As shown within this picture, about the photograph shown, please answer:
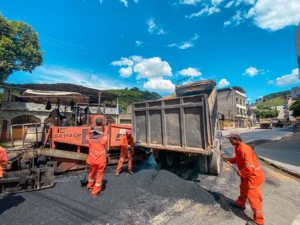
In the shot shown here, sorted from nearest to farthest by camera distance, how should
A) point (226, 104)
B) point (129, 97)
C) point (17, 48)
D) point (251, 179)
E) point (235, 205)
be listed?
point (251, 179) < point (235, 205) < point (17, 48) < point (226, 104) < point (129, 97)

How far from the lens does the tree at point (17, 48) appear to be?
50.3ft

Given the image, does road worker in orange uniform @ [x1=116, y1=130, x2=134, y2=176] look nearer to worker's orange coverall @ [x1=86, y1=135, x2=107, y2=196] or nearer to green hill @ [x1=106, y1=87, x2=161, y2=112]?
worker's orange coverall @ [x1=86, y1=135, x2=107, y2=196]

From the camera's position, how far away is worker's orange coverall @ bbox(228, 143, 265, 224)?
8.47 feet

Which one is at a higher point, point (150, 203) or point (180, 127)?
point (180, 127)

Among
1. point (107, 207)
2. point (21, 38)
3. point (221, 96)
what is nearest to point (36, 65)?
point (21, 38)

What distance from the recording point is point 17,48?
1672cm

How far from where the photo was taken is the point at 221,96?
143 ft

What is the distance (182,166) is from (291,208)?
10.1 ft

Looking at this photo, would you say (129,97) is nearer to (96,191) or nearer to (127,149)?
(127,149)

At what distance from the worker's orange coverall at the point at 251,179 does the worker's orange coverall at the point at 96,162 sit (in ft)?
8.98

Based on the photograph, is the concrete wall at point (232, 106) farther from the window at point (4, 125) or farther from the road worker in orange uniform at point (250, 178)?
the road worker in orange uniform at point (250, 178)

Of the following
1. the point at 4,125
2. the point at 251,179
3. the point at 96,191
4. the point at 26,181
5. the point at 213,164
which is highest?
Result: the point at 4,125

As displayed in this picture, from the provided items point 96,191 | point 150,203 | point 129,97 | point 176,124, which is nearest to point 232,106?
point 129,97

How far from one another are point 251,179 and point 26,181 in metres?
4.60
